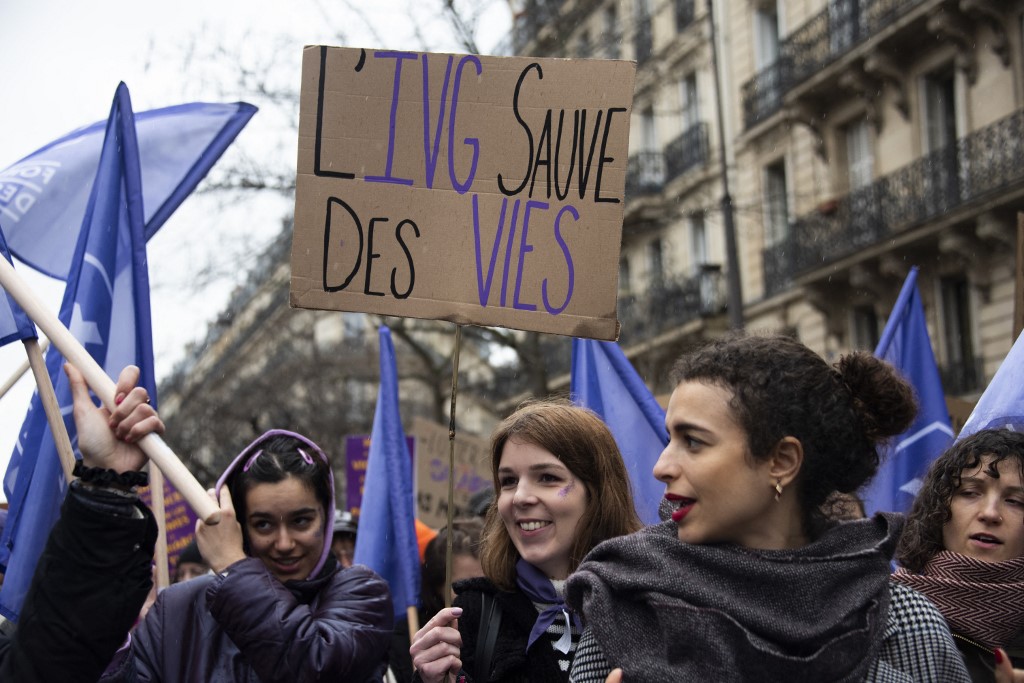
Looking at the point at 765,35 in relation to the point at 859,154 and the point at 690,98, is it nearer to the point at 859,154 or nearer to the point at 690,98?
the point at 690,98

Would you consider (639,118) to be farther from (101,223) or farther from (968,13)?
(101,223)

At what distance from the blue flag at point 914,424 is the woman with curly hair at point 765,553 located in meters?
2.54

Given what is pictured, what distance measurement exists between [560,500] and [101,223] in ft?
6.14

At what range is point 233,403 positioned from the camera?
85.7 ft

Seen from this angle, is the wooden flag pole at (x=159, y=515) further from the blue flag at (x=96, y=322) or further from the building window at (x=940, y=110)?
the building window at (x=940, y=110)

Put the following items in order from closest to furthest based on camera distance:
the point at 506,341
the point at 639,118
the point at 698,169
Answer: the point at 506,341
the point at 698,169
the point at 639,118

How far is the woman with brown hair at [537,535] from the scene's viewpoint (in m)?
3.18

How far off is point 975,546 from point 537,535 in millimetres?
1073

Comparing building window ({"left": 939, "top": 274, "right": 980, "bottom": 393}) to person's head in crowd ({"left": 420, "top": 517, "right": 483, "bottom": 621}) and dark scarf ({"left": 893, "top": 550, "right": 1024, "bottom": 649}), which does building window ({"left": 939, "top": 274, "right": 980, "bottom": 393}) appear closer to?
person's head in crowd ({"left": 420, "top": 517, "right": 483, "bottom": 621})

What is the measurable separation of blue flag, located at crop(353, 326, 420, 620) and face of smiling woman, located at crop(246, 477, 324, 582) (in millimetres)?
1727

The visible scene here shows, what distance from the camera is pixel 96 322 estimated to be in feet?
13.5

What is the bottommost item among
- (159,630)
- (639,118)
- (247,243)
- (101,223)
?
(159,630)

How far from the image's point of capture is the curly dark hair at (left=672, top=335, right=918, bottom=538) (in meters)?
2.50

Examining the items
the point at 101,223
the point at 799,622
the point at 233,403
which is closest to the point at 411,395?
the point at 233,403
